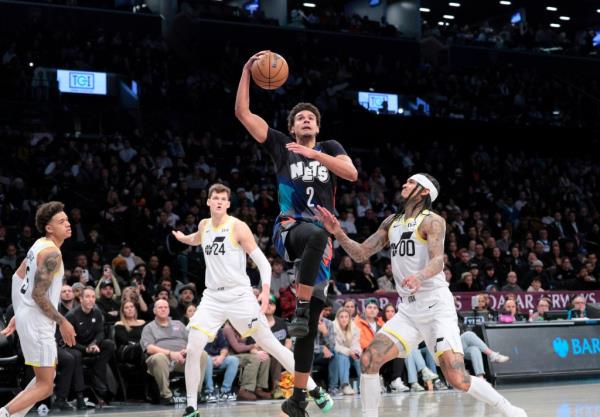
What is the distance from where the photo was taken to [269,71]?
7988 millimetres

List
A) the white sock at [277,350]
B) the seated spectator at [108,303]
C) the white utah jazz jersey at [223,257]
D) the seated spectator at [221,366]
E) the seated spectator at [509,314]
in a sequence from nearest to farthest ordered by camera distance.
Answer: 1. the white sock at [277,350]
2. the white utah jazz jersey at [223,257]
3. the seated spectator at [221,366]
4. the seated spectator at [108,303]
5. the seated spectator at [509,314]

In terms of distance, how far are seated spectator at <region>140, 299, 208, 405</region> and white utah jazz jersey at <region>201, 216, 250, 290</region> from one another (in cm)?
315

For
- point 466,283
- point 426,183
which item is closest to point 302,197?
point 426,183

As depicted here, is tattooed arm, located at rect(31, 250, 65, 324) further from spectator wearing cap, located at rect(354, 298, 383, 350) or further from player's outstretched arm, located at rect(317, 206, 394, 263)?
spectator wearing cap, located at rect(354, 298, 383, 350)

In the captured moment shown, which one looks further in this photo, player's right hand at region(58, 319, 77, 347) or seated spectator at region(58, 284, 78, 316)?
seated spectator at region(58, 284, 78, 316)

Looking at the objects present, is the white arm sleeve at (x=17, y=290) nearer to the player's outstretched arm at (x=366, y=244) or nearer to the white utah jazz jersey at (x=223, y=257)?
the white utah jazz jersey at (x=223, y=257)

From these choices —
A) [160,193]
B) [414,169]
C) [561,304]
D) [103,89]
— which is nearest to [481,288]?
[561,304]

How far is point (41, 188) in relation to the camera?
66.0 ft

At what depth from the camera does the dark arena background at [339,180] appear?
46.3 feet

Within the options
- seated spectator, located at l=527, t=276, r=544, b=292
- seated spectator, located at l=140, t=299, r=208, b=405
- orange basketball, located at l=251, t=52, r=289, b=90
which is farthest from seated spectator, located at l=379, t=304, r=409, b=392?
orange basketball, located at l=251, t=52, r=289, b=90

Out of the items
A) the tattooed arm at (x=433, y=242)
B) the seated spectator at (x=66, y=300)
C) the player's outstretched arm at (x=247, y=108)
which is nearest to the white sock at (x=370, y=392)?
the tattooed arm at (x=433, y=242)

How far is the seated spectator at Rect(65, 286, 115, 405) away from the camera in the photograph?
41.6 ft

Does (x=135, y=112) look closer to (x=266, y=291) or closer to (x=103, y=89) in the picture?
(x=103, y=89)

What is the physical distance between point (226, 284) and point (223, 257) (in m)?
0.29
